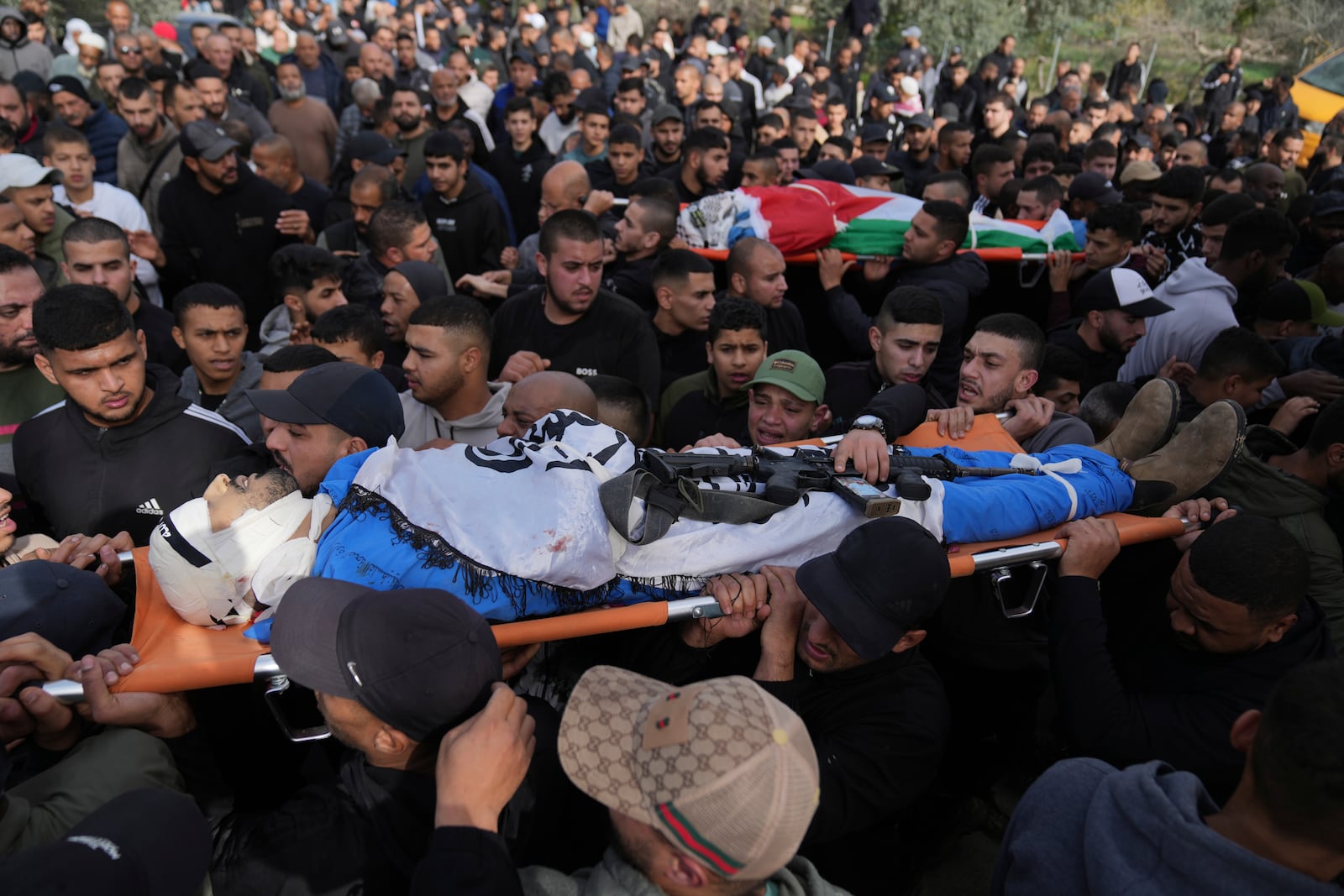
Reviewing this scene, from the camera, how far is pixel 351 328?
3779mm

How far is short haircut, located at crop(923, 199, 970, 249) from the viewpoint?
492cm

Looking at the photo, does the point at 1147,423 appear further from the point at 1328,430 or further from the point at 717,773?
the point at 717,773

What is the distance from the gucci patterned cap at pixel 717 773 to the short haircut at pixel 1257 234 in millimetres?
4726

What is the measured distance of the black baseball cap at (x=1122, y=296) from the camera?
174 inches

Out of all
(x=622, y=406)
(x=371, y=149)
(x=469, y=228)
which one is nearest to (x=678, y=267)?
(x=622, y=406)

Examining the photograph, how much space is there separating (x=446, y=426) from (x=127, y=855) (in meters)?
2.36

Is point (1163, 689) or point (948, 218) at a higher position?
point (948, 218)

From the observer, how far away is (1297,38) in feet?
62.6

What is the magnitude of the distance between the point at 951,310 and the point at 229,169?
480 centimetres

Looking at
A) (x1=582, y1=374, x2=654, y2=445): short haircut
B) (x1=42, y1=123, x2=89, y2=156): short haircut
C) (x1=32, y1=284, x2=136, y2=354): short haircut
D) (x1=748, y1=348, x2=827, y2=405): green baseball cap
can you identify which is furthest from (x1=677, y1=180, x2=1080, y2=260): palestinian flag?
(x1=42, y1=123, x2=89, y2=156): short haircut

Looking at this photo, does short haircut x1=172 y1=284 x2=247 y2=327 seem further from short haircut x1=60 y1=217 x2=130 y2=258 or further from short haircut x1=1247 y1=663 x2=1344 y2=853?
short haircut x1=1247 y1=663 x2=1344 y2=853

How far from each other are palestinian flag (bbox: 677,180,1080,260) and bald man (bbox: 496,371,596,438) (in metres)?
2.60

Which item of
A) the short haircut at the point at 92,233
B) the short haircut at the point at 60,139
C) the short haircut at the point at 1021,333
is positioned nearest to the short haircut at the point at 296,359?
the short haircut at the point at 92,233

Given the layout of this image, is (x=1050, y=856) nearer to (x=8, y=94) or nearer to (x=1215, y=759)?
(x=1215, y=759)
